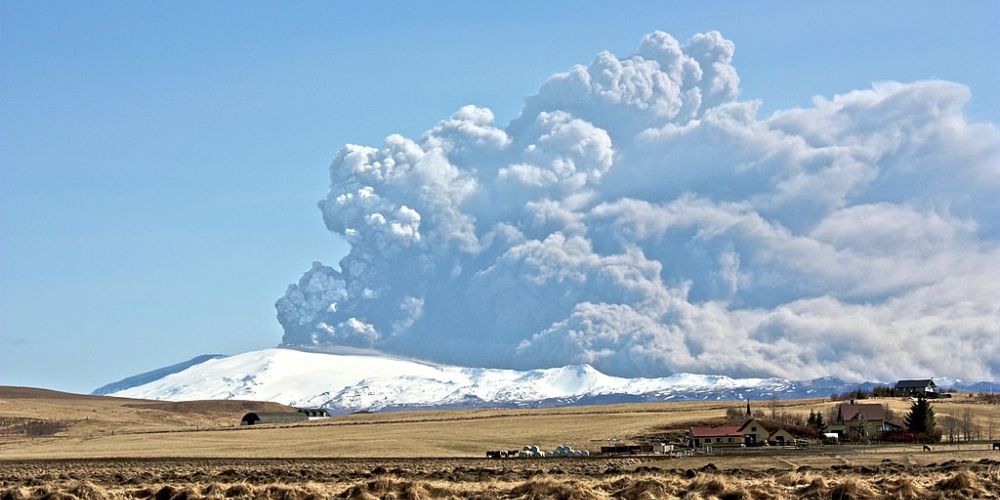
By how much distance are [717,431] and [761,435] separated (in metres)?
4.00

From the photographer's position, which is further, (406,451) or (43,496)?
(406,451)

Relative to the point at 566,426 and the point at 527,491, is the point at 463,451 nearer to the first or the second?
the point at 566,426

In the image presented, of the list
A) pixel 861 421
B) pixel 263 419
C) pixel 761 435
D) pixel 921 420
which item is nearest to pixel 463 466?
pixel 761 435

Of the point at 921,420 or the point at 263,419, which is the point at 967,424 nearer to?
the point at 921,420

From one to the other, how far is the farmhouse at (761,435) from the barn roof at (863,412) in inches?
629

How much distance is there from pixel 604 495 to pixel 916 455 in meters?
43.9

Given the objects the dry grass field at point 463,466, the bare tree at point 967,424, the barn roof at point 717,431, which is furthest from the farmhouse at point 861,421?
the barn roof at point 717,431

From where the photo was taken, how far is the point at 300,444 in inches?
4493

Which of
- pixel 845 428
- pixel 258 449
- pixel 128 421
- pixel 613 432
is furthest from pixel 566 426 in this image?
pixel 128 421

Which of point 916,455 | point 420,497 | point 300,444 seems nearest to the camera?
point 420,497

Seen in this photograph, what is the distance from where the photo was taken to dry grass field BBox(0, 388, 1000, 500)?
153 feet

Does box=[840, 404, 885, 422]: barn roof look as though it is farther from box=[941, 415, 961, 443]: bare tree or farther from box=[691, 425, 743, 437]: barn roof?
box=[691, 425, 743, 437]: barn roof

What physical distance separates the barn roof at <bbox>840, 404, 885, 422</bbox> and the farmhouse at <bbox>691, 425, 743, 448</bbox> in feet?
67.3

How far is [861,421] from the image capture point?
128625 mm
